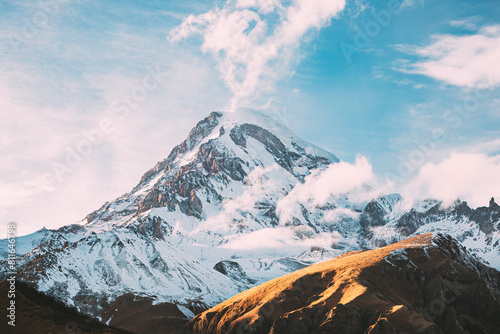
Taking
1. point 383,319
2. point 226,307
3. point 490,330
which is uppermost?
point 226,307

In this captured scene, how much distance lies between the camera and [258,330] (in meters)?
144

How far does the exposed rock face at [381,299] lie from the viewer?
130 meters

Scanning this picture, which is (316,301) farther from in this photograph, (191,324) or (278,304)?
(191,324)

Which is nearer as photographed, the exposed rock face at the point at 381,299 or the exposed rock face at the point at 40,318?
the exposed rock face at the point at 40,318

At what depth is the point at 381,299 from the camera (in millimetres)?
138250

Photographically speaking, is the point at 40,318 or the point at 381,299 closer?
the point at 40,318

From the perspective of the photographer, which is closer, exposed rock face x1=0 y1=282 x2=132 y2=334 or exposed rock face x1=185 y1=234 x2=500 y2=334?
exposed rock face x1=0 y1=282 x2=132 y2=334

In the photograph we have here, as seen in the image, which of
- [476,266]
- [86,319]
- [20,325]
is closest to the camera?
[20,325]

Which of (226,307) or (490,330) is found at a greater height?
(226,307)

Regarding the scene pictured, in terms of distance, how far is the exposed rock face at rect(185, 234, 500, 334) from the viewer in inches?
5103

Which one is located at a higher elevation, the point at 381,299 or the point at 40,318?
the point at 40,318

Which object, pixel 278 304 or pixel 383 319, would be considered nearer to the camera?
Result: pixel 383 319

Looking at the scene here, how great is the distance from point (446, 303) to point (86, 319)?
419 ft

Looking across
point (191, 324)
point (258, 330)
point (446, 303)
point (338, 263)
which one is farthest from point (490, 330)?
point (191, 324)
